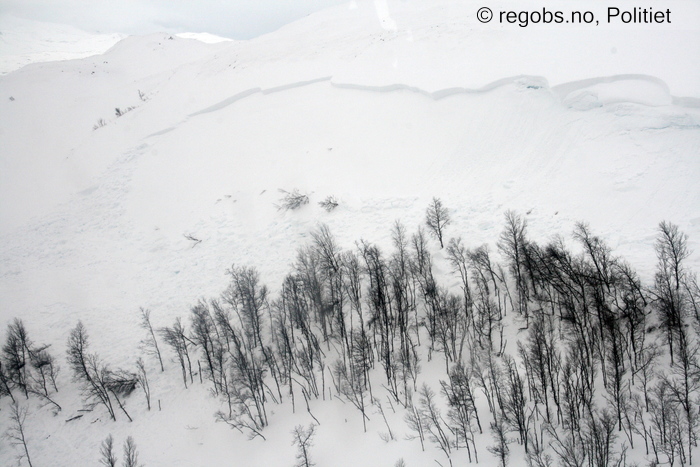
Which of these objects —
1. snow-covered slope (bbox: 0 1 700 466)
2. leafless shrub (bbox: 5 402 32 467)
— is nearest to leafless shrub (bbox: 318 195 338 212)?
snow-covered slope (bbox: 0 1 700 466)

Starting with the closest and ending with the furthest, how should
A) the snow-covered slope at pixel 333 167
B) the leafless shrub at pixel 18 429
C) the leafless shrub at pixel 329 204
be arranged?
the leafless shrub at pixel 18 429, the snow-covered slope at pixel 333 167, the leafless shrub at pixel 329 204

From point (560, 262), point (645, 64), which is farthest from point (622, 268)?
point (645, 64)

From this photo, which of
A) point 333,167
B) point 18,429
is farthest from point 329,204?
point 18,429

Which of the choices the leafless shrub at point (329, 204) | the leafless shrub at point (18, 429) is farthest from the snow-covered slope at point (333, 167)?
the leafless shrub at point (18, 429)

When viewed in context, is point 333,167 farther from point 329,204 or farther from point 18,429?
point 18,429

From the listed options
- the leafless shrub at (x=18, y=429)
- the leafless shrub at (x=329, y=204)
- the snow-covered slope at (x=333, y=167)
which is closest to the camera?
the leafless shrub at (x=18, y=429)

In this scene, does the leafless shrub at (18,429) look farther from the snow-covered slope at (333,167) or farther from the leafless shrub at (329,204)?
the leafless shrub at (329,204)

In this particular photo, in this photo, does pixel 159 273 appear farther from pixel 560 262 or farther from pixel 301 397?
pixel 560 262

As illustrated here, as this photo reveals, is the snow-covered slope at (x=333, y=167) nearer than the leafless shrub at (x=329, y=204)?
Yes
